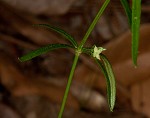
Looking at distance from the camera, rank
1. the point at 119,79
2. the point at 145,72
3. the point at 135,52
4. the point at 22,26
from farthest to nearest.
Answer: the point at 22,26
the point at 119,79
the point at 145,72
the point at 135,52

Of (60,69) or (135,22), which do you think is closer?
(135,22)

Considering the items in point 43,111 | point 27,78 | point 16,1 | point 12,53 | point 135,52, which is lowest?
point 135,52

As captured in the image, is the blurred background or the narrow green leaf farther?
the blurred background

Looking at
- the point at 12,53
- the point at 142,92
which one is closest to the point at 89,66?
the point at 142,92

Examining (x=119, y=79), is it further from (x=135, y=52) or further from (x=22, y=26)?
(x=135, y=52)

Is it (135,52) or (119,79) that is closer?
(135,52)

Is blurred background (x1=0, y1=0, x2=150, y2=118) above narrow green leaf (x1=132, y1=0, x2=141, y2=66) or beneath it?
above

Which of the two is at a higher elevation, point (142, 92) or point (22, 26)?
point (22, 26)

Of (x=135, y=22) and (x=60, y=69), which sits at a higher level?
(x=60, y=69)
